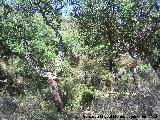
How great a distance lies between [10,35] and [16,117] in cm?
1173

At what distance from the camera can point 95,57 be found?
32.6 meters

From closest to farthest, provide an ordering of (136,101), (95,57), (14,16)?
1. (136,101)
2. (14,16)
3. (95,57)

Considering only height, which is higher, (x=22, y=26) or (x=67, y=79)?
(x=22, y=26)

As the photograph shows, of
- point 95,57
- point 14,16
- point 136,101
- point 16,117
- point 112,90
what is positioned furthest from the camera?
point 95,57

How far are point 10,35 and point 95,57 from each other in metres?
9.23

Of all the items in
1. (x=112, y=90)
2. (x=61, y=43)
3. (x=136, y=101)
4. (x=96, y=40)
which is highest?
(x=96, y=40)

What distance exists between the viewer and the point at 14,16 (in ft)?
83.6

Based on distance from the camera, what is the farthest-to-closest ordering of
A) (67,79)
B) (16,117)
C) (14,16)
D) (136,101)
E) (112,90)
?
(112,90), (67,79), (14,16), (16,117), (136,101)

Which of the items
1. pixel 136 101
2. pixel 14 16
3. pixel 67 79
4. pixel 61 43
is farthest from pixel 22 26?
pixel 136 101

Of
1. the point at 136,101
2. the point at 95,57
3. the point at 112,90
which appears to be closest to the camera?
the point at 136,101

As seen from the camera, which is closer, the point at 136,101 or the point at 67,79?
the point at 136,101

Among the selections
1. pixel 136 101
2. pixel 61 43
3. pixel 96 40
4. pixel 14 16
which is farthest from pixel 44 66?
pixel 136 101

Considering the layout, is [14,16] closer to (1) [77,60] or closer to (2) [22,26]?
(2) [22,26]

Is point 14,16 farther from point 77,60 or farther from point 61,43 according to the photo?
point 77,60
